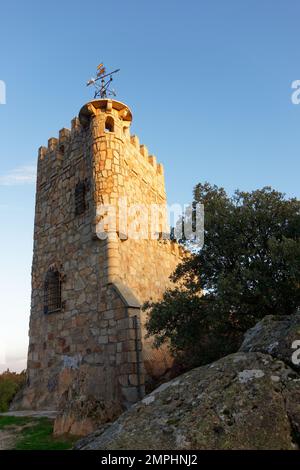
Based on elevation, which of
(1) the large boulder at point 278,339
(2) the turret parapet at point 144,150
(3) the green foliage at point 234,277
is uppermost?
(2) the turret parapet at point 144,150

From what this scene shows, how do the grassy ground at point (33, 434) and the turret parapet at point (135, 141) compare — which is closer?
the grassy ground at point (33, 434)

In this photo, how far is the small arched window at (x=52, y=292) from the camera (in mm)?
13500

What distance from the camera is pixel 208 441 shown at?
153 inches

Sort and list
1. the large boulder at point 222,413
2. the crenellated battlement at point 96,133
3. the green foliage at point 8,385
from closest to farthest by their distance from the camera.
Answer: the large boulder at point 222,413 → the crenellated battlement at point 96,133 → the green foliage at point 8,385

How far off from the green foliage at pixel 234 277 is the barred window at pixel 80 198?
14.9ft

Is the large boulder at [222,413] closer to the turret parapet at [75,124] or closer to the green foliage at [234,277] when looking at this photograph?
the green foliage at [234,277]

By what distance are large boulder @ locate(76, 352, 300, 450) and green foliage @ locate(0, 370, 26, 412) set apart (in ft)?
45.0

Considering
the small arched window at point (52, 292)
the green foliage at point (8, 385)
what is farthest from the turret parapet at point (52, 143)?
the green foliage at point (8, 385)

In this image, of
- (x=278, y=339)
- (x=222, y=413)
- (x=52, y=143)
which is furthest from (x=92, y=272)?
(x=222, y=413)

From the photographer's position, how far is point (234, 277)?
8.94m

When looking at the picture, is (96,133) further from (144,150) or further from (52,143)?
(144,150)

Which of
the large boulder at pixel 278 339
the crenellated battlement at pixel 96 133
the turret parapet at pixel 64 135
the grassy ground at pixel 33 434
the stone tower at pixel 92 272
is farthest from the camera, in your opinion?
the turret parapet at pixel 64 135

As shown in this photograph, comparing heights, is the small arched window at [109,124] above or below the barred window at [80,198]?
above
